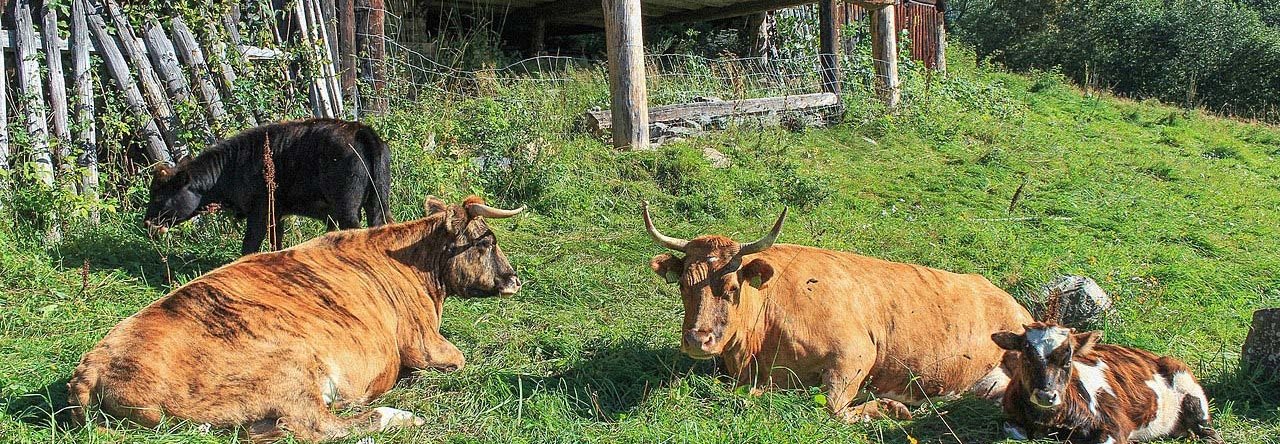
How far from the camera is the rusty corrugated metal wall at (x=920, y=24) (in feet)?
67.3

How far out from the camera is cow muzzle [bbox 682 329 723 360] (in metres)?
4.65

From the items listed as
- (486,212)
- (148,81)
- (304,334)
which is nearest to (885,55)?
(148,81)

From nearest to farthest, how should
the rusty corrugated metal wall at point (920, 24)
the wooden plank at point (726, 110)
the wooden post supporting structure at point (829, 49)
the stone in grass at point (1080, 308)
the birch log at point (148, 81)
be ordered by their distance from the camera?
A: the stone in grass at point (1080, 308)
the birch log at point (148, 81)
the wooden plank at point (726, 110)
the wooden post supporting structure at point (829, 49)
the rusty corrugated metal wall at point (920, 24)

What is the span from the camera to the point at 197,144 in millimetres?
7859

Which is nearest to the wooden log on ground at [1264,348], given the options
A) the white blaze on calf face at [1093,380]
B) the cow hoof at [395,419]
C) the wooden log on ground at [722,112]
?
the white blaze on calf face at [1093,380]

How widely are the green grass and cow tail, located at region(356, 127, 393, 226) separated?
31.9 inches

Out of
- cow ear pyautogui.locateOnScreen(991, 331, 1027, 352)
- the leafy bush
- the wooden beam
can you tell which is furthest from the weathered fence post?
the leafy bush

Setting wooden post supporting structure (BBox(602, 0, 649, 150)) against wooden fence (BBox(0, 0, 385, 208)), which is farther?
wooden post supporting structure (BBox(602, 0, 649, 150))

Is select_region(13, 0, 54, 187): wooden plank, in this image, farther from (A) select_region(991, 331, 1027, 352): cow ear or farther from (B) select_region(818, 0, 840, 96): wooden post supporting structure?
(B) select_region(818, 0, 840, 96): wooden post supporting structure

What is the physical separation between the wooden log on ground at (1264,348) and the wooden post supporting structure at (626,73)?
6.17m

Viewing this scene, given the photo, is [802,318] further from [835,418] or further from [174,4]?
[174,4]

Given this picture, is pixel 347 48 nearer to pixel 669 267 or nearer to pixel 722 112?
pixel 722 112

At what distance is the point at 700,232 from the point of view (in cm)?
868

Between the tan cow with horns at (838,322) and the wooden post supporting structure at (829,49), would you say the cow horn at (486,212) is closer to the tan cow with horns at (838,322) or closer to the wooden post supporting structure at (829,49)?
the tan cow with horns at (838,322)
